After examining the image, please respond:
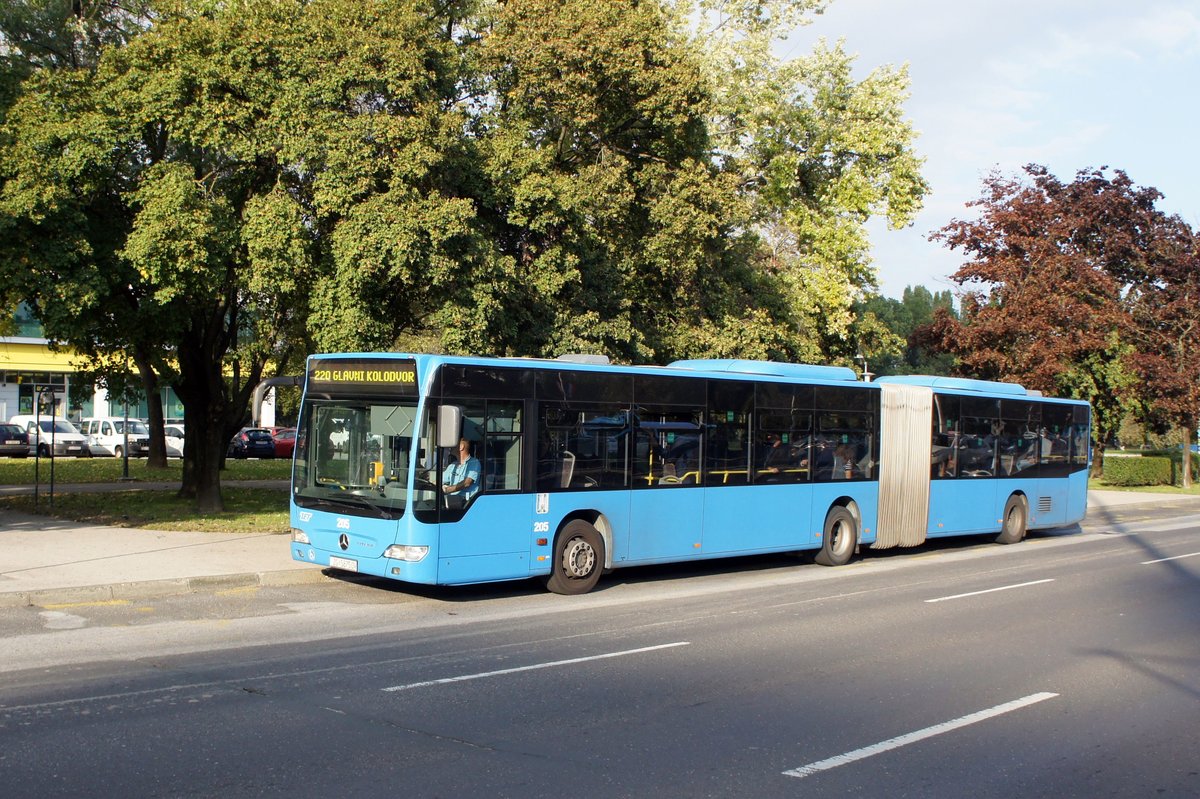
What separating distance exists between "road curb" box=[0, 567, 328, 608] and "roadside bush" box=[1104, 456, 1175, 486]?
3711 cm

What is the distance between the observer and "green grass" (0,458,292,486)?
99.4ft

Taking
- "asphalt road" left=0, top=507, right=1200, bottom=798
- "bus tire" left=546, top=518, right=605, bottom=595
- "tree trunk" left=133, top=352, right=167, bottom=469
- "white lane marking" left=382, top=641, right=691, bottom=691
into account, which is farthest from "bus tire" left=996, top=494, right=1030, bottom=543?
"tree trunk" left=133, top=352, right=167, bottom=469

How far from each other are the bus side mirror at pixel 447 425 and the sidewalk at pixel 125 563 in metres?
3.46

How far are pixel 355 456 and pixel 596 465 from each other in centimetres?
300

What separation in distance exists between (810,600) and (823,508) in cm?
375

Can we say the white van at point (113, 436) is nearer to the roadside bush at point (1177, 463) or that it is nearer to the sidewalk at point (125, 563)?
the sidewalk at point (125, 563)

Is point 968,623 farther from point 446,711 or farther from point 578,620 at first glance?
point 446,711

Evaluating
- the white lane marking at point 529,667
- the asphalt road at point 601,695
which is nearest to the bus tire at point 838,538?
the asphalt road at point 601,695

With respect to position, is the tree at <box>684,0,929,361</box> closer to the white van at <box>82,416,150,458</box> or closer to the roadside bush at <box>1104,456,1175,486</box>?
the roadside bush at <box>1104,456,1175,486</box>

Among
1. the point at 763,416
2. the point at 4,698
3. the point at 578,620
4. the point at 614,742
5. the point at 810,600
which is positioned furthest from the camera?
the point at 763,416

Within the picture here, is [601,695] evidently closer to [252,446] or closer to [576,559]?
[576,559]

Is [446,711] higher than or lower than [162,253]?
lower

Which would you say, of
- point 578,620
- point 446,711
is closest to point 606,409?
point 578,620

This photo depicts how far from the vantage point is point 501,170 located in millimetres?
19438
